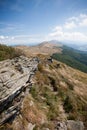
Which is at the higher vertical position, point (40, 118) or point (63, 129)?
point (40, 118)

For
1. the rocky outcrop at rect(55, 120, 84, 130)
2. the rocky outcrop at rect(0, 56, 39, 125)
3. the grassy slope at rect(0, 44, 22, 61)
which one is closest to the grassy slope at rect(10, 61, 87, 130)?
the rocky outcrop at rect(55, 120, 84, 130)

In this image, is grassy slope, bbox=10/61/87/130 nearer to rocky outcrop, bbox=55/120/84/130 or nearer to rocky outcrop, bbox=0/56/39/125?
rocky outcrop, bbox=55/120/84/130

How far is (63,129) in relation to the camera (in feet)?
75.1

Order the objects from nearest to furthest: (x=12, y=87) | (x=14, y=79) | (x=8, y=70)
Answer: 1. (x=12, y=87)
2. (x=14, y=79)
3. (x=8, y=70)

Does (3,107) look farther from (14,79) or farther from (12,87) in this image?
(14,79)

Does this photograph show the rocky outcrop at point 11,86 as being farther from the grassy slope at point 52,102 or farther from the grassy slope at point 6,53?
→ the grassy slope at point 6,53

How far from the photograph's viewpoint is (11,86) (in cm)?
1850

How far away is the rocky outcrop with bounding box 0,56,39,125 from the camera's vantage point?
691 inches

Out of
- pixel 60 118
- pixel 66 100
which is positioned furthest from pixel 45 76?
pixel 60 118

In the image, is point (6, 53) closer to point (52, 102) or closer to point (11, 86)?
point (52, 102)

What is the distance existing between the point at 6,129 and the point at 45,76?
18740mm

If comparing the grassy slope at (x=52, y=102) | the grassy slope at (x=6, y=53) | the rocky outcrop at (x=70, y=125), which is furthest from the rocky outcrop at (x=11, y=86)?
the grassy slope at (x=6, y=53)

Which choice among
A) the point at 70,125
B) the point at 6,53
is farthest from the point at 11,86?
the point at 6,53

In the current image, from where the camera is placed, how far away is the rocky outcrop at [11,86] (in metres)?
17.5
